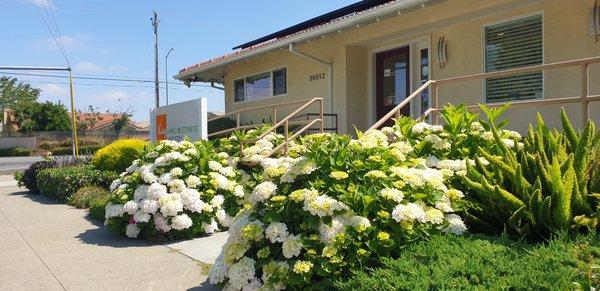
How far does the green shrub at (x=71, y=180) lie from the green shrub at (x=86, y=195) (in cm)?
24

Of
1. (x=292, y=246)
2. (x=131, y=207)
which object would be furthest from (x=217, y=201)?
(x=292, y=246)

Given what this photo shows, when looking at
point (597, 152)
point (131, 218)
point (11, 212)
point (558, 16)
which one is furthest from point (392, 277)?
point (11, 212)

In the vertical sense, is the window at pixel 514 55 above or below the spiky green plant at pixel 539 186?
above

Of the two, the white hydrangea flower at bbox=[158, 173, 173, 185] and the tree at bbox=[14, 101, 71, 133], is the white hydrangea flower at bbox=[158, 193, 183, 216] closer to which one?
the white hydrangea flower at bbox=[158, 173, 173, 185]

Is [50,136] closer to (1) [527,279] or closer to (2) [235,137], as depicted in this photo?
(2) [235,137]

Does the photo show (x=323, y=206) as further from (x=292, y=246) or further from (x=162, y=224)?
(x=162, y=224)

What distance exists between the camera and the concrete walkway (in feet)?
16.5

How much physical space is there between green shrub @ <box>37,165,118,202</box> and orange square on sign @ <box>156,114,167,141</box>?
1315mm

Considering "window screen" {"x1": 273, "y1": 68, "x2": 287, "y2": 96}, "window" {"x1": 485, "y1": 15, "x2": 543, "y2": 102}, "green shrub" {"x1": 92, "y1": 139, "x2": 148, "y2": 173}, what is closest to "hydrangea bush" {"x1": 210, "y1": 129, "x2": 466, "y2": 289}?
"window" {"x1": 485, "y1": 15, "x2": 543, "y2": 102}

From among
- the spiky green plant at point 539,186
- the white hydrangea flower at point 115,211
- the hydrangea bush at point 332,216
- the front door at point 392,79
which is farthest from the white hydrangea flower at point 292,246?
the front door at point 392,79

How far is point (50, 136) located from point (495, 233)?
187 ft

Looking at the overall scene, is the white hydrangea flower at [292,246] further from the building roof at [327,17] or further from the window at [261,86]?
the window at [261,86]

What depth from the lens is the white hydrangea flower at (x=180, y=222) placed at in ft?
21.8

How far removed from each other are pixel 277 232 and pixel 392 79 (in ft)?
26.3
